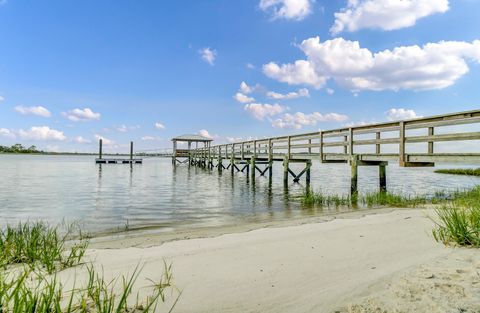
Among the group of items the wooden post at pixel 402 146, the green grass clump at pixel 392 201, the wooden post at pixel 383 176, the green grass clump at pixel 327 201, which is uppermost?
the wooden post at pixel 402 146

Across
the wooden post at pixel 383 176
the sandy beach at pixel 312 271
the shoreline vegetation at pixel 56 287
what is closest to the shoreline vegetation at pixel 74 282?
the shoreline vegetation at pixel 56 287

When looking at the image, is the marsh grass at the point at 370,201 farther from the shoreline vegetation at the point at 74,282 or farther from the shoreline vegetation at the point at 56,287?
the shoreline vegetation at the point at 56,287

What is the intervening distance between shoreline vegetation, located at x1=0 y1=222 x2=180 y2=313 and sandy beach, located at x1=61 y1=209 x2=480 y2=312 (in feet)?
0.44

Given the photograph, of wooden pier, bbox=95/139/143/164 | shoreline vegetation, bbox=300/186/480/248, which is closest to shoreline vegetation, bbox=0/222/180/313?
shoreline vegetation, bbox=300/186/480/248

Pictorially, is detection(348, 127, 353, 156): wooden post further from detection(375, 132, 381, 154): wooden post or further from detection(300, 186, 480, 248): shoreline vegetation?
detection(300, 186, 480, 248): shoreline vegetation

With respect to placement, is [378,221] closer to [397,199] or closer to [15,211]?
[397,199]

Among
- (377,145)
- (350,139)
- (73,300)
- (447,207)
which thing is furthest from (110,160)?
(73,300)

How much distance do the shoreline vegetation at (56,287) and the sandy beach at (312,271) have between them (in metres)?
0.13

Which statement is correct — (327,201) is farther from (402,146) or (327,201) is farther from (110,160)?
(110,160)

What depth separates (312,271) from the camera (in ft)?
10.2

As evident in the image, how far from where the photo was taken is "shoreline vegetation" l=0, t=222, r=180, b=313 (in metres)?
2.00

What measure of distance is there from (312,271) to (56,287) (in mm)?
2416

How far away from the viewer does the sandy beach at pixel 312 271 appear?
7.78 ft

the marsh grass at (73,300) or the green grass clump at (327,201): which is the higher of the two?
the marsh grass at (73,300)
